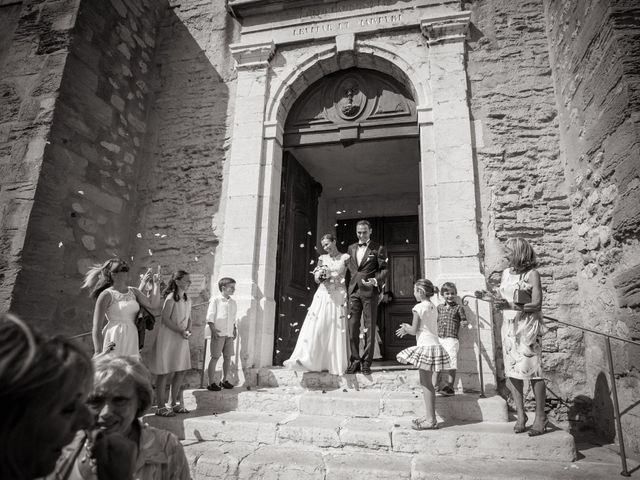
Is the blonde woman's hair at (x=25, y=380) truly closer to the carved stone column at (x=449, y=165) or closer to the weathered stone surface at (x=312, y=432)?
the weathered stone surface at (x=312, y=432)

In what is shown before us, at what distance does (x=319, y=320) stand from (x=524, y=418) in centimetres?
208

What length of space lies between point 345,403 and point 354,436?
1.81 ft

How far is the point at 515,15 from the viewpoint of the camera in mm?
5297

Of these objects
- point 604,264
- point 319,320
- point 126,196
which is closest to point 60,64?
point 126,196

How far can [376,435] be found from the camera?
3160mm

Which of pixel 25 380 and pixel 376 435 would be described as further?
pixel 376 435

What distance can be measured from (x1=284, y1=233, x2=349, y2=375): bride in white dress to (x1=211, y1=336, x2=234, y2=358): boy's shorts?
2.17 ft

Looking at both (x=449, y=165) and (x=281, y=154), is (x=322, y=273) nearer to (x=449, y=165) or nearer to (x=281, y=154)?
(x=449, y=165)

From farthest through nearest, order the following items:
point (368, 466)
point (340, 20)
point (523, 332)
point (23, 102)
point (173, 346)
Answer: point (340, 20)
point (23, 102)
point (173, 346)
point (523, 332)
point (368, 466)

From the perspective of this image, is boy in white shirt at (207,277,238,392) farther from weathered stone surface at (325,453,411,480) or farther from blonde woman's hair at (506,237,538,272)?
blonde woman's hair at (506,237,538,272)

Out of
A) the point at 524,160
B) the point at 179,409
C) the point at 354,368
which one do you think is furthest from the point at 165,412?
the point at 524,160

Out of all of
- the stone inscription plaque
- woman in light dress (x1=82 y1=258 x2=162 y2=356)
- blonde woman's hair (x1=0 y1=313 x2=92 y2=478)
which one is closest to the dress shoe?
woman in light dress (x1=82 y1=258 x2=162 y2=356)

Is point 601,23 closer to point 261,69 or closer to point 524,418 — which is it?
point 524,418

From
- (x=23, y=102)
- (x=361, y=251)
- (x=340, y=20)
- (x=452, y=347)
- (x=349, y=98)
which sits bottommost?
(x=452, y=347)
